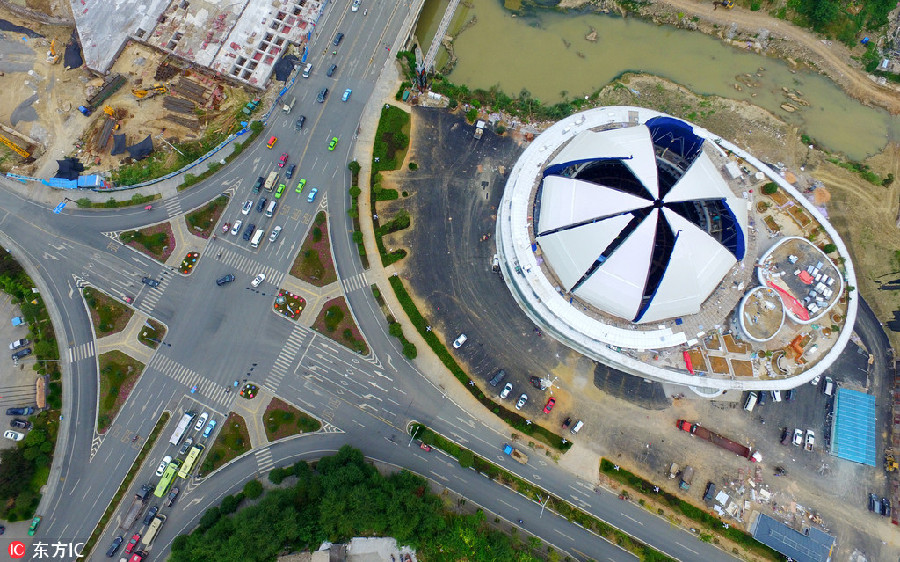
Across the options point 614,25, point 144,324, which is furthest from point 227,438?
point 614,25

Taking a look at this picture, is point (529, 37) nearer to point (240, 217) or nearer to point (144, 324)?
point (240, 217)

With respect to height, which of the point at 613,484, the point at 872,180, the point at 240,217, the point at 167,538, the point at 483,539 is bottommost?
the point at 167,538

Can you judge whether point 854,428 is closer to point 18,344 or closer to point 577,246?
point 577,246

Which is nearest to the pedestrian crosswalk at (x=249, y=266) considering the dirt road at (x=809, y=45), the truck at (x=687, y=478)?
the truck at (x=687, y=478)

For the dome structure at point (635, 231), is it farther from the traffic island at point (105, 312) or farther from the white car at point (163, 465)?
the traffic island at point (105, 312)

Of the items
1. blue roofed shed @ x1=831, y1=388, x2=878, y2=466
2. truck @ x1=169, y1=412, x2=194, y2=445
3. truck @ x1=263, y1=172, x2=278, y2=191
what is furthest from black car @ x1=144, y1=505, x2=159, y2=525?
blue roofed shed @ x1=831, y1=388, x2=878, y2=466

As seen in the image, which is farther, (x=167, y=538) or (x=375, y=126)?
(x=375, y=126)
